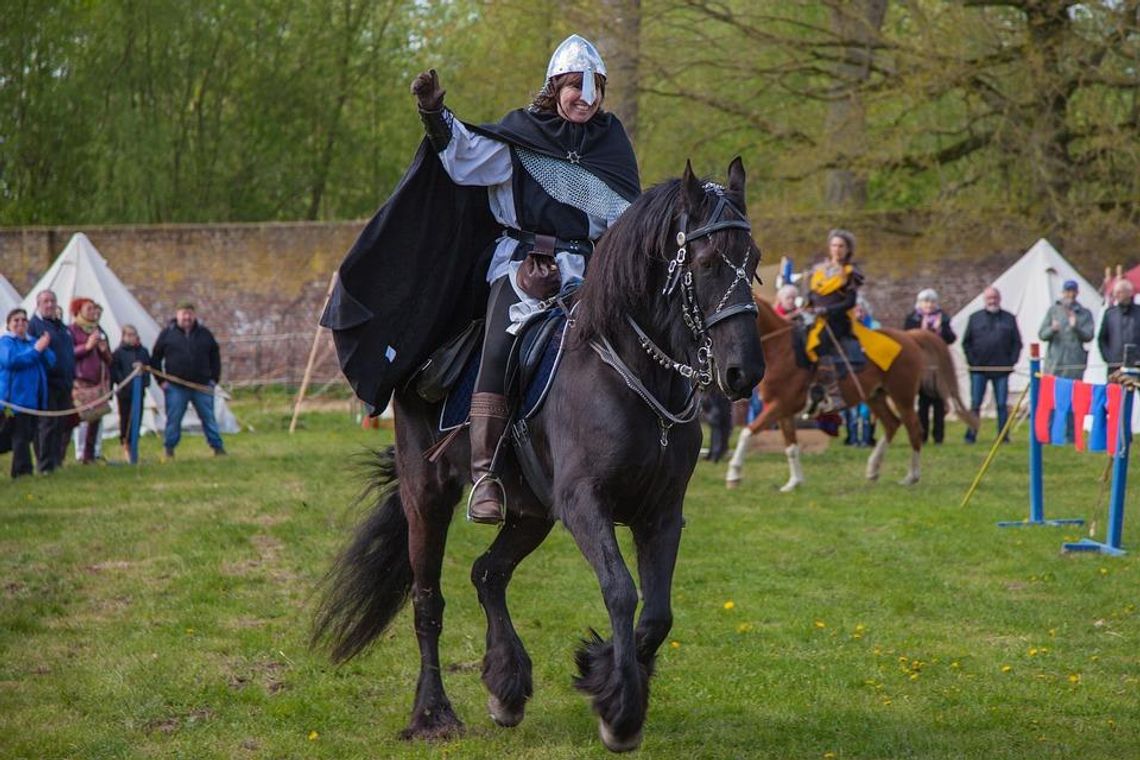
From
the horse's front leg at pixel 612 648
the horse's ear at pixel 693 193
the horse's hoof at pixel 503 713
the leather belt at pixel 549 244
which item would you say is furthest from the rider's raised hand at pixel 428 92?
the horse's hoof at pixel 503 713

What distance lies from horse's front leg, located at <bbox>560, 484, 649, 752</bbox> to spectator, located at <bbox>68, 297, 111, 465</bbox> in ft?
43.4

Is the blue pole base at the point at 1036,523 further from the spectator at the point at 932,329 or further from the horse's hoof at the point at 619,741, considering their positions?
the spectator at the point at 932,329

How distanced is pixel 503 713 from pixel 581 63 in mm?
2782

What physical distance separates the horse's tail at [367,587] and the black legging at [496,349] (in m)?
1.24

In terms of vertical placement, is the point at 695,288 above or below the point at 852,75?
below

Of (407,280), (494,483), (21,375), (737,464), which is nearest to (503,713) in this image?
(494,483)

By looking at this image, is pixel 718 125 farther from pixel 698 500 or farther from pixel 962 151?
pixel 698 500

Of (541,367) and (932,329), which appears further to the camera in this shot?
(932,329)

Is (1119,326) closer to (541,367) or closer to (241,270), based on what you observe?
(541,367)

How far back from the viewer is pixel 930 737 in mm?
6266

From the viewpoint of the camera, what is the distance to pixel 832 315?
1619 centimetres

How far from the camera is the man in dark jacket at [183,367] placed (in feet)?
62.8

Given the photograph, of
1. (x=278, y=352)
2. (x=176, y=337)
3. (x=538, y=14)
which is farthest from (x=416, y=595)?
(x=278, y=352)

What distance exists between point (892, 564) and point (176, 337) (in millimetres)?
11226
